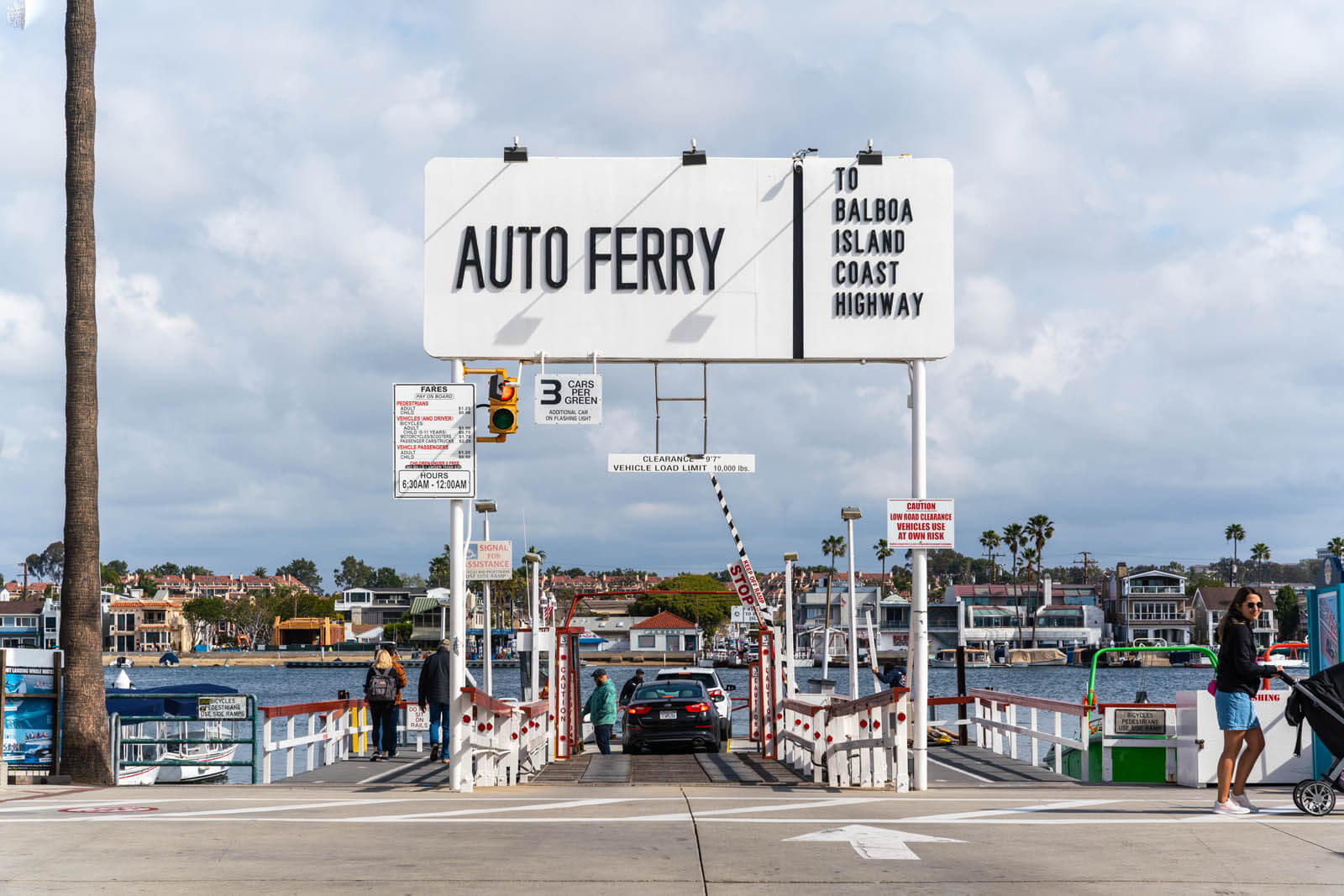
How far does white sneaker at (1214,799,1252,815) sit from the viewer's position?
12164 millimetres

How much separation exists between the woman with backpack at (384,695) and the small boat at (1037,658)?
422 ft

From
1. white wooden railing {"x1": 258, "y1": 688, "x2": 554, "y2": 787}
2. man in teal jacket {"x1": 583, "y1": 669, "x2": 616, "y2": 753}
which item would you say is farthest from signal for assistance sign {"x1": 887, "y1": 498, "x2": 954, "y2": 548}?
man in teal jacket {"x1": 583, "y1": 669, "x2": 616, "y2": 753}

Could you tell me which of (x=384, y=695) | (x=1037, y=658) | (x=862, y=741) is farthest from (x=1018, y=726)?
(x=1037, y=658)

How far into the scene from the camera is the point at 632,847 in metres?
9.99

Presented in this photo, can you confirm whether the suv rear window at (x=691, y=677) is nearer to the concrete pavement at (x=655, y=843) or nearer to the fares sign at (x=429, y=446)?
the fares sign at (x=429, y=446)

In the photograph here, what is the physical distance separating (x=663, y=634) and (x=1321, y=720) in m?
157

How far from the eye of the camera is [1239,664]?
39.7 ft

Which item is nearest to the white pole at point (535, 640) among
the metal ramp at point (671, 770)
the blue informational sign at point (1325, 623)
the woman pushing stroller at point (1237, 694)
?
the metal ramp at point (671, 770)

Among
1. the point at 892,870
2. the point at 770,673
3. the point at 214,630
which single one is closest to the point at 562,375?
the point at 892,870

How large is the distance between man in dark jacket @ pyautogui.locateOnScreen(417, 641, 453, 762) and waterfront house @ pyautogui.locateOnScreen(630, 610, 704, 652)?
14180 cm

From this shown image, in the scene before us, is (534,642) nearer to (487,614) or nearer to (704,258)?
(487,614)

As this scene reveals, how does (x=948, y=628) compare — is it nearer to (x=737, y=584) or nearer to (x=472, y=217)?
(x=737, y=584)

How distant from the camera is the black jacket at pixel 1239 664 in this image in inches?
476

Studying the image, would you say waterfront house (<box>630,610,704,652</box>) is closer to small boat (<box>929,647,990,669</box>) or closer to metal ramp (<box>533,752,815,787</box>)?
small boat (<box>929,647,990,669</box>)
